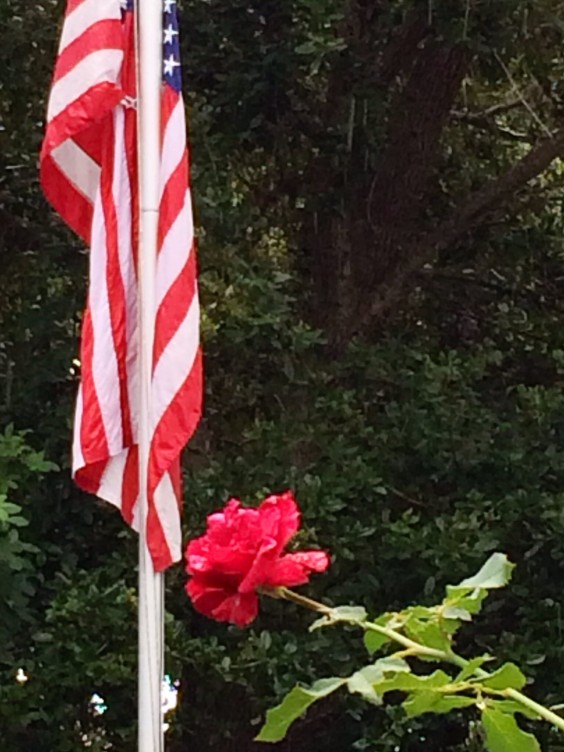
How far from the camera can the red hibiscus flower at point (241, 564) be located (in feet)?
5.15

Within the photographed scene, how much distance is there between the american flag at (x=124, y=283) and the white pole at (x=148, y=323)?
0.08ft

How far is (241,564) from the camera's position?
1.57m

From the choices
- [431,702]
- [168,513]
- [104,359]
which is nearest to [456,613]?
[431,702]

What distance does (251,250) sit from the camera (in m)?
5.45

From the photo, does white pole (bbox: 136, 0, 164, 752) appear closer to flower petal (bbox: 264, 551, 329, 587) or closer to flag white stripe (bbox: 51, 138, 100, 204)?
Answer: flag white stripe (bbox: 51, 138, 100, 204)

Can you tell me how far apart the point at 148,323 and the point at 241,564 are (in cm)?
159

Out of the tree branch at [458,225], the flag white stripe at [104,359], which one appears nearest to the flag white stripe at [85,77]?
the flag white stripe at [104,359]

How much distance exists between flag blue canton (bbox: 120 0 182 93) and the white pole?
0.12ft

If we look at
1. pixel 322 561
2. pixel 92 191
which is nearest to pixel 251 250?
pixel 92 191

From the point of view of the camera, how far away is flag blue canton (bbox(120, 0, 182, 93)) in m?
Answer: 3.29

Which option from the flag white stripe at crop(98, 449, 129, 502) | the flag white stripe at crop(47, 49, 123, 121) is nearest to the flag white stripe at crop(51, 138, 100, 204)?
the flag white stripe at crop(47, 49, 123, 121)

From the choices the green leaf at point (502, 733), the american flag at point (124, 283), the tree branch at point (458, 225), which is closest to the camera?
the green leaf at point (502, 733)

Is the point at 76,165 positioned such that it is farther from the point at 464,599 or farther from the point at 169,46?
the point at 464,599

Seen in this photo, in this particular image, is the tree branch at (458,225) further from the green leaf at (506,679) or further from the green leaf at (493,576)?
the green leaf at (506,679)
